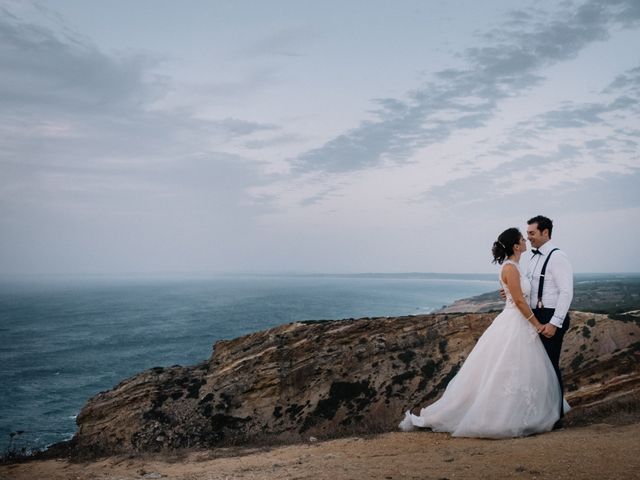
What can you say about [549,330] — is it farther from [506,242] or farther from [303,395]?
[303,395]

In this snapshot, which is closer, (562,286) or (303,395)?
(562,286)

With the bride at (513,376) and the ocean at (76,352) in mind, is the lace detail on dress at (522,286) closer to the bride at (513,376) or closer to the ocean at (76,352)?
the bride at (513,376)

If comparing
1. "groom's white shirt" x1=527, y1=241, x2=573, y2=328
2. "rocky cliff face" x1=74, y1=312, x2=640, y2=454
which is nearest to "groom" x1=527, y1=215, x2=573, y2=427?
"groom's white shirt" x1=527, y1=241, x2=573, y2=328

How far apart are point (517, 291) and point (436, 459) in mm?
3627

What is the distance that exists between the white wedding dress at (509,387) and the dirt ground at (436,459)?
294mm

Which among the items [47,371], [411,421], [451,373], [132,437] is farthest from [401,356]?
[47,371]

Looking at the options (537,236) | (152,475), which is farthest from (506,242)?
(152,475)

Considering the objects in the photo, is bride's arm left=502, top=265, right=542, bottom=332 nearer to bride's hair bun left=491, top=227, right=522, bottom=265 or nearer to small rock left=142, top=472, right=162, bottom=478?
bride's hair bun left=491, top=227, right=522, bottom=265

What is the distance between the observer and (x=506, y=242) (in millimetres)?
8992

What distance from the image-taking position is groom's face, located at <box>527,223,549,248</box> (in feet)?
29.5

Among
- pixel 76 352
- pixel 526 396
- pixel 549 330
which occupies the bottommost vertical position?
pixel 76 352

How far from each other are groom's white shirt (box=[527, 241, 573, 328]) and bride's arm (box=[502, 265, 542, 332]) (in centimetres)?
35

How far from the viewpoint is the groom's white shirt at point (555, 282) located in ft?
28.3

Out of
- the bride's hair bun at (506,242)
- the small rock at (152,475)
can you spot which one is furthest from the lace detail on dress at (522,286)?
the small rock at (152,475)
